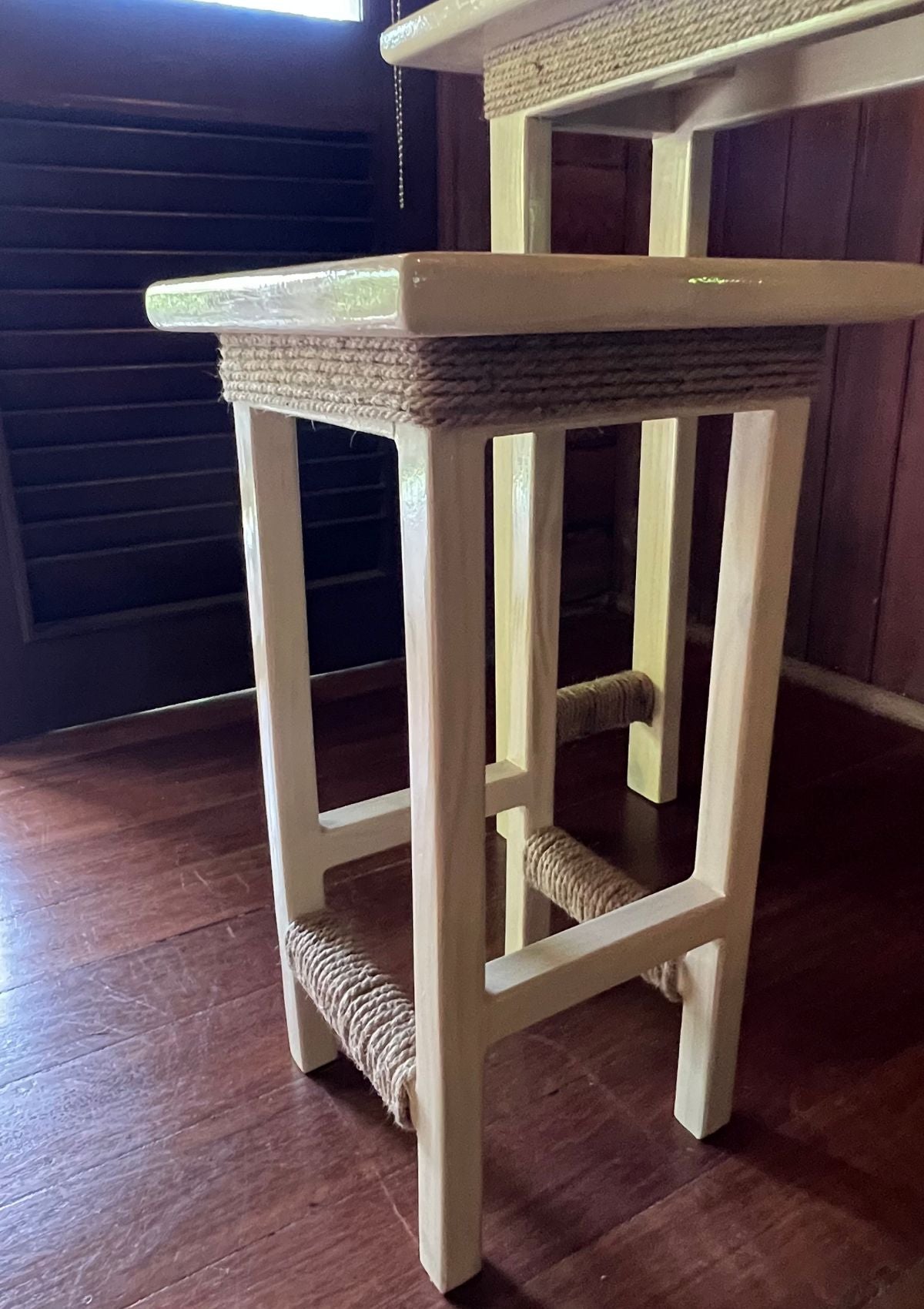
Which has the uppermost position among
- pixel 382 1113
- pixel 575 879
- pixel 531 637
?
pixel 531 637

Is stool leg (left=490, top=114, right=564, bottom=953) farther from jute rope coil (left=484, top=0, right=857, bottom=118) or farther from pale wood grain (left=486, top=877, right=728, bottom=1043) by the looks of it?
pale wood grain (left=486, top=877, right=728, bottom=1043)

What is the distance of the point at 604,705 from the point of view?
43.3 inches

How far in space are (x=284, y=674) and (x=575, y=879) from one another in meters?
0.29

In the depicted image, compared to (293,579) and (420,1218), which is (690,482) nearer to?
(293,579)

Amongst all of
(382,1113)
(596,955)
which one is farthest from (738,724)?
(382,1113)

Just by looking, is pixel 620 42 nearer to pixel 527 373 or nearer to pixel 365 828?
pixel 527 373

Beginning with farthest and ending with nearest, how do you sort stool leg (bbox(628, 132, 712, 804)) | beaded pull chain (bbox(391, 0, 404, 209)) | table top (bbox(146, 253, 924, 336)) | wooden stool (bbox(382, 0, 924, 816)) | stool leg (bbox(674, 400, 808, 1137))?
beaded pull chain (bbox(391, 0, 404, 209)), stool leg (bbox(628, 132, 712, 804)), wooden stool (bbox(382, 0, 924, 816)), stool leg (bbox(674, 400, 808, 1137)), table top (bbox(146, 253, 924, 336))

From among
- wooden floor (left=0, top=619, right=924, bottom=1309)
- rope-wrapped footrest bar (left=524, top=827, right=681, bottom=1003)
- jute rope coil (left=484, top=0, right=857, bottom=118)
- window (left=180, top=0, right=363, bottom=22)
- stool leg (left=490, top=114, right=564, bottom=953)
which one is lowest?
wooden floor (left=0, top=619, right=924, bottom=1309)

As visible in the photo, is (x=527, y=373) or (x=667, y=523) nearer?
(x=527, y=373)

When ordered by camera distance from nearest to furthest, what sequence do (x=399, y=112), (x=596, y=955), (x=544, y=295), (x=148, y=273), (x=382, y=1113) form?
1. (x=544, y=295)
2. (x=596, y=955)
3. (x=382, y=1113)
4. (x=148, y=273)
5. (x=399, y=112)

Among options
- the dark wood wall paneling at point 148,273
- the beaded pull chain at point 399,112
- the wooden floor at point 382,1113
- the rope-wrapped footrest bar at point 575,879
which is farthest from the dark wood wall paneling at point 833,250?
the rope-wrapped footrest bar at point 575,879

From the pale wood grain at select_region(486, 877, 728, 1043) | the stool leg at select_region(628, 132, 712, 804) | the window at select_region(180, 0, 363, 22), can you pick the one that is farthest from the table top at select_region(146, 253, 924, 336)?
the window at select_region(180, 0, 363, 22)

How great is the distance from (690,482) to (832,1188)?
2.27 feet

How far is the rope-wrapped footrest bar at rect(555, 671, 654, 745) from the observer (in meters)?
1.06
